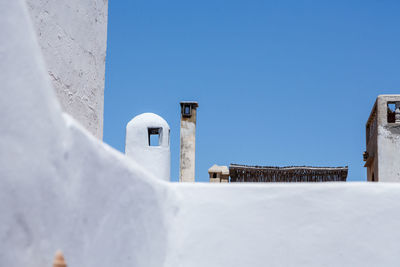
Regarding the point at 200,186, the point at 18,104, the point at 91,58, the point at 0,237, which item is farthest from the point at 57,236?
the point at 91,58

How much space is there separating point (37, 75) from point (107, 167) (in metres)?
0.87

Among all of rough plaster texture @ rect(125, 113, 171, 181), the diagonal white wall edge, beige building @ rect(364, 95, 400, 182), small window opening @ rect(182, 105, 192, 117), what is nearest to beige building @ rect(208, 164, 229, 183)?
small window opening @ rect(182, 105, 192, 117)

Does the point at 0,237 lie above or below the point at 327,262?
above

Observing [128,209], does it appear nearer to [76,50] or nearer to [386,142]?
[76,50]

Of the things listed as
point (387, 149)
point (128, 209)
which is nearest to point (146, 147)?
point (387, 149)

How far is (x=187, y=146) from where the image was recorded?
13875 mm

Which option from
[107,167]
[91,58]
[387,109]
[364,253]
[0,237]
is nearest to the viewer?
[0,237]

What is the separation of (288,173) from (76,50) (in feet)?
23.2

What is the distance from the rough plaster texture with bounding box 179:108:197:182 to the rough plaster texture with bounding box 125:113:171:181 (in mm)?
4346

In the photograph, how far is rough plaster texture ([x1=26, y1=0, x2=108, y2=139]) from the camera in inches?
198

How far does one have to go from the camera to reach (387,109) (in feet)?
30.8

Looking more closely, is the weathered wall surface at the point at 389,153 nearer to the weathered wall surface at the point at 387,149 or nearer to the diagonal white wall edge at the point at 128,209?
the weathered wall surface at the point at 387,149

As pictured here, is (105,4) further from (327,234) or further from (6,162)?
(6,162)

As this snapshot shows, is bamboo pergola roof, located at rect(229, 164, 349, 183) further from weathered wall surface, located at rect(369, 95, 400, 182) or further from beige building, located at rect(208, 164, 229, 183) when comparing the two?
weathered wall surface, located at rect(369, 95, 400, 182)
